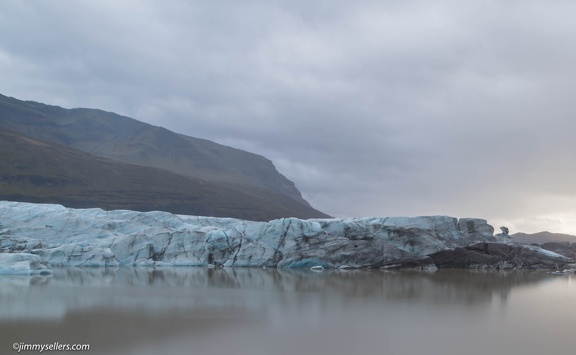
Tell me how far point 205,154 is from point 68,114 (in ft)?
170

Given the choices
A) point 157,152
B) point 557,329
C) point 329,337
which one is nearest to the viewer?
point 329,337

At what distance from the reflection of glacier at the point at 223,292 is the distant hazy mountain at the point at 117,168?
61571mm

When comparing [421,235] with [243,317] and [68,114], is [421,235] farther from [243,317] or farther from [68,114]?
[68,114]

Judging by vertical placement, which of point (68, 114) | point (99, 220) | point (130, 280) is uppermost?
point (68, 114)

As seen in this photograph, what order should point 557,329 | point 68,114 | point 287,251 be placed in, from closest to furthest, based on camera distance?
point 557,329 → point 287,251 → point 68,114

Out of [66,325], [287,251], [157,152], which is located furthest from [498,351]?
[157,152]

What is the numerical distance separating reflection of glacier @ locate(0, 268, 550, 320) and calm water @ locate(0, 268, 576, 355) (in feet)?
0.15

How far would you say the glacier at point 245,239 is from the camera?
1277 inches

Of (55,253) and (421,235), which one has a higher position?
(421,235)

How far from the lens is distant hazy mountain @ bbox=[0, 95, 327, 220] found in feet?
279

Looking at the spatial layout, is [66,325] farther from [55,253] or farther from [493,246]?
[493,246]

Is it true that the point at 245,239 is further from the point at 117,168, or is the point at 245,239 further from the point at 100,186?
the point at 117,168

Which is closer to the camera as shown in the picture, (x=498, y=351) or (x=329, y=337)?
(x=498, y=351)

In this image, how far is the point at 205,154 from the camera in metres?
169
